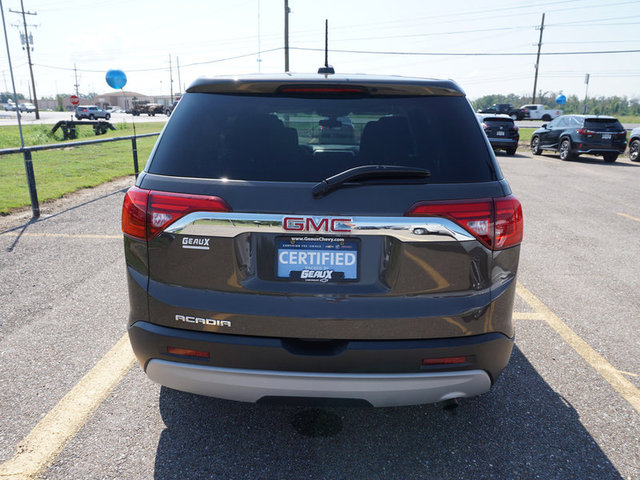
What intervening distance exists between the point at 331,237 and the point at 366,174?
310 millimetres

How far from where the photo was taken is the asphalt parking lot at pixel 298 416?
244 centimetres

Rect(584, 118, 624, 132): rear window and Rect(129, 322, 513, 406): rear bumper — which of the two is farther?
Rect(584, 118, 624, 132): rear window

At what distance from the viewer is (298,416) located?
2.86 meters

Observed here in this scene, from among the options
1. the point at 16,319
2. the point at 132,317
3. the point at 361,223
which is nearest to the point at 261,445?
the point at 132,317

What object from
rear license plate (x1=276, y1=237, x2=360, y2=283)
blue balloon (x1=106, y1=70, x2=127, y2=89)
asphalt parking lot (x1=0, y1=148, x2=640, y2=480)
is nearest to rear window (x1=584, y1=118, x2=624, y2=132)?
asphalt parking lot (x1=0, y1=148, x2=640, y2=480)

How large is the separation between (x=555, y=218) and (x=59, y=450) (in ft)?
27.2

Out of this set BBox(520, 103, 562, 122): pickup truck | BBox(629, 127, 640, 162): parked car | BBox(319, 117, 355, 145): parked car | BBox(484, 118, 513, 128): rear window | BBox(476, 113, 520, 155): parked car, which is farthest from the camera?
BBox(520, 103, 562, 122): pickup truck

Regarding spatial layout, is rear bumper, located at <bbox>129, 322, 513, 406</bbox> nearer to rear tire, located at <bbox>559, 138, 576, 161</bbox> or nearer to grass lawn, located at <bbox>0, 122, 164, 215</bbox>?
grass lawn, located at <bbox>0, 122, 164, 215</bbox>

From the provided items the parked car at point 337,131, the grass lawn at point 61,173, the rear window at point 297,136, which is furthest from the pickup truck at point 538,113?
the rear window at point 297,136

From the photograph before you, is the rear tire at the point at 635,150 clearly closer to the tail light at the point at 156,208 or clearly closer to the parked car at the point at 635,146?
the parked car at the point at 635,146

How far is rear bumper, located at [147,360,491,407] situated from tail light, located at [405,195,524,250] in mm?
617

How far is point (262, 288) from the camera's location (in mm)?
2160

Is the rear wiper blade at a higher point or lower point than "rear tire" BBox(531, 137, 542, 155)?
higher

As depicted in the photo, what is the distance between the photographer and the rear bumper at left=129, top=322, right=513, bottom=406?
2160 mm
